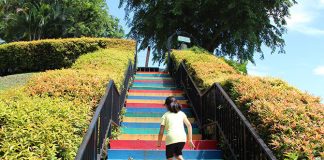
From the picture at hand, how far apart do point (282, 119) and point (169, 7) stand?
1969 centimetres

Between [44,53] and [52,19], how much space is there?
16939mm

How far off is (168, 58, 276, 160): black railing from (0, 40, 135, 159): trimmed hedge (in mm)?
2212

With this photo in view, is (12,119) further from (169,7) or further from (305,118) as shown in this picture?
(169,7)

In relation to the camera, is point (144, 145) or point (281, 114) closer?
point (281, 114)

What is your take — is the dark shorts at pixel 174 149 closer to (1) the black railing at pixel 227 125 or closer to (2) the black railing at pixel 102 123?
(1) the black railing at pixel 227 125

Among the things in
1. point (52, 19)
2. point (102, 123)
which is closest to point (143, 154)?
point (102, 123)

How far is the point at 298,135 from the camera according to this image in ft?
17.7

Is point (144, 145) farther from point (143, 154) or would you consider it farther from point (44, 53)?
point (44, 53)

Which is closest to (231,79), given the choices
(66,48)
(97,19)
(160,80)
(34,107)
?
(34,107)

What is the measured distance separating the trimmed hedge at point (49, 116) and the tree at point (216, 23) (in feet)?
49.7

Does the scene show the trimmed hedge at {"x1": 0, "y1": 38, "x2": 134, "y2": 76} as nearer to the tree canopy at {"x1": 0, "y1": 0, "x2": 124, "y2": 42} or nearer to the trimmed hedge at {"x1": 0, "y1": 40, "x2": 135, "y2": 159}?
the trimmed hedge at {"x1": 0, "y1": 40, "x2": 135, "y2": 159}

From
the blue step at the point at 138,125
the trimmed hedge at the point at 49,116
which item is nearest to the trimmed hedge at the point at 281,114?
the blue step at the point at 138,125

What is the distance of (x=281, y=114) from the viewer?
5902mm

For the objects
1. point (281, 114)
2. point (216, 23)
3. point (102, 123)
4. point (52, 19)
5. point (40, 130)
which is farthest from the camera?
point (52, 19)
